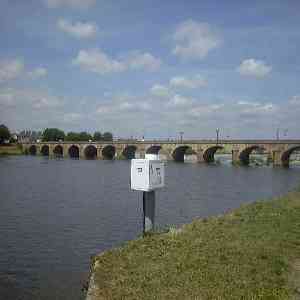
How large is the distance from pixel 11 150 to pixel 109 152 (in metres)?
32.9

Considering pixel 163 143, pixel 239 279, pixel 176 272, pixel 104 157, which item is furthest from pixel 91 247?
pixel 104 157

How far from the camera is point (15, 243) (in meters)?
A: 12.8

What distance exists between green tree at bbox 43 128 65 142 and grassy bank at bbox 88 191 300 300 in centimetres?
14101

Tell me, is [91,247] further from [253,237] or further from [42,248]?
[253,237]

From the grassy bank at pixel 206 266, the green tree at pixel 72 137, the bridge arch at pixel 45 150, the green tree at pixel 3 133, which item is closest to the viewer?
the grassy bank at pixel 206 266

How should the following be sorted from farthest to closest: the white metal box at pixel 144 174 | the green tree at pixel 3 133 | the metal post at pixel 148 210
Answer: the green tree at pixel 3 133
the metal post at pixel 148 210
the white metal box at pixel 144 174

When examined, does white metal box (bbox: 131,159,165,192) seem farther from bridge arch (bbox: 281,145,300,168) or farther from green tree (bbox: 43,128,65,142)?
green tree (bbox: 43,128,65,142)

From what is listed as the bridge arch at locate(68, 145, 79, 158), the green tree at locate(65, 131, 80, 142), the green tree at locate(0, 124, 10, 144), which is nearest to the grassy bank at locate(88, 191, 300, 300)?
the bridge arch at locate(68, 145, 79, 158)

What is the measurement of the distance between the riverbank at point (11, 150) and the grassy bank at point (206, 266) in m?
108

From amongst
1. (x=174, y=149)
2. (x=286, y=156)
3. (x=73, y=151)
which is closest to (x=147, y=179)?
(x=286, y=156)

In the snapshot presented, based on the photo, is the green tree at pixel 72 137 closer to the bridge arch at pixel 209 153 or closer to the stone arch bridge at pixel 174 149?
the stone arch bridge at pixel 174 149

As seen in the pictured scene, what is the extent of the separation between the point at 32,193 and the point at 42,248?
47.1 ft

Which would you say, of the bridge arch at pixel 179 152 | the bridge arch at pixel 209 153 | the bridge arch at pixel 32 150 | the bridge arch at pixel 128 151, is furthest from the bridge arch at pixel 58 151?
the bridge arch at pixel 209 153

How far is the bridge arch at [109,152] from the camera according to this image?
10106 centimetres
